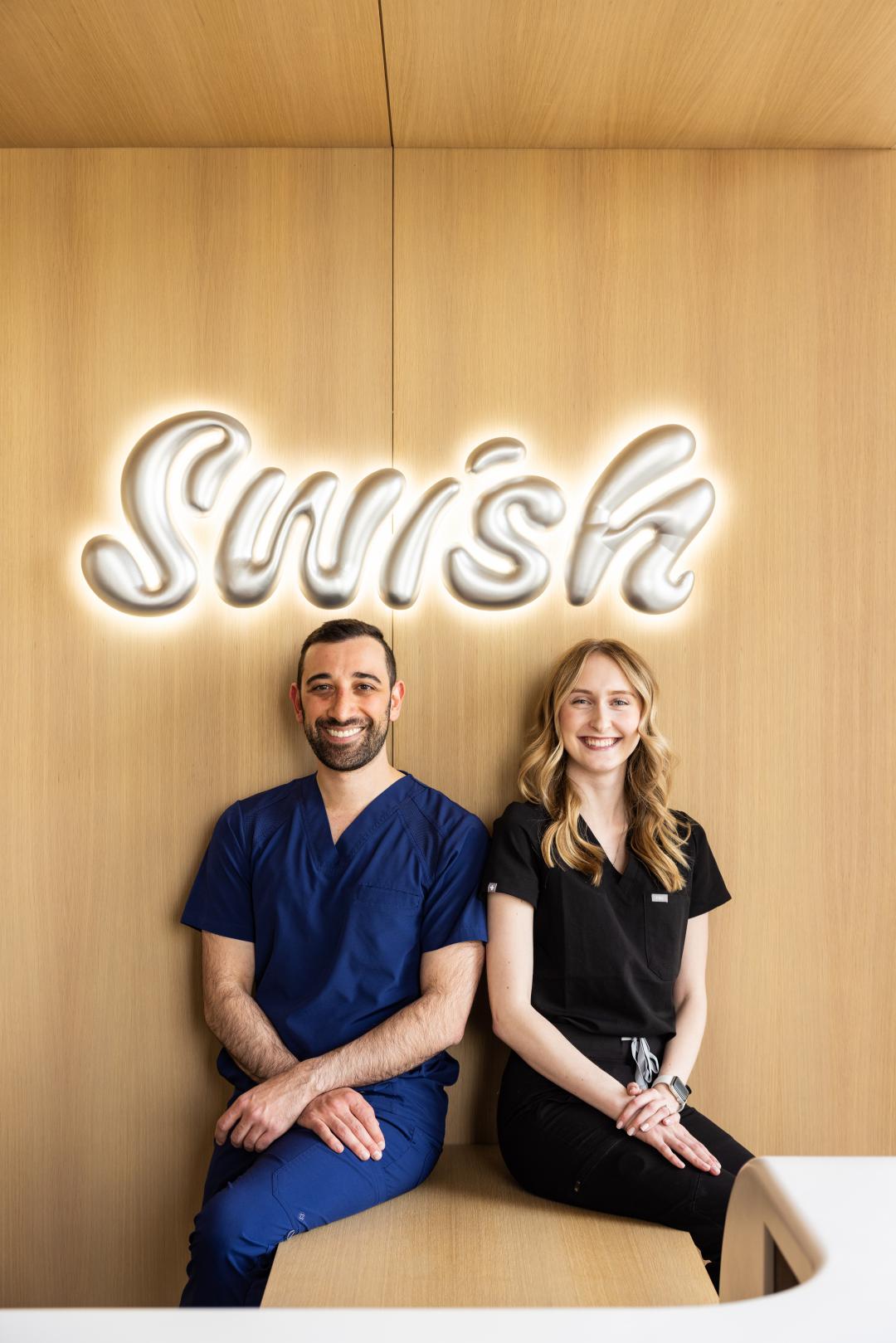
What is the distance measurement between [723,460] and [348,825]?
1.29m

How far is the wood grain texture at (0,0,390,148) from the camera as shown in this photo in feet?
6.50

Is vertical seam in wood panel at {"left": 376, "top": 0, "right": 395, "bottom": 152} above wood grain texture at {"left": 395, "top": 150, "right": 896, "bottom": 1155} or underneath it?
above

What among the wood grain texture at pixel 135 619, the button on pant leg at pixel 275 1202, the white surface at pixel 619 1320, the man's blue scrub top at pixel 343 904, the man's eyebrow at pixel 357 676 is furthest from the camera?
the wood grain texture at pixel 135 619

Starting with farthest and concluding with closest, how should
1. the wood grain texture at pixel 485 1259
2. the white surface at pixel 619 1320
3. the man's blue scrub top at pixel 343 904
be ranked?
the man's blue scrub top at pixel 343 904
the wood grain texture at pixel 485 1259
the white surface at pixel 619 1320

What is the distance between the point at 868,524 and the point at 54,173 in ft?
7.31

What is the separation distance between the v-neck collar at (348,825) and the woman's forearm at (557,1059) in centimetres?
49

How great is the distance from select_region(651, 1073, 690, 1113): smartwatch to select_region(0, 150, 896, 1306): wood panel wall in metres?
0.31

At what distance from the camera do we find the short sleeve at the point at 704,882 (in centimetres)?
229

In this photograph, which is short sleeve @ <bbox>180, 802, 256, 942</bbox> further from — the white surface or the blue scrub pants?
the white surface

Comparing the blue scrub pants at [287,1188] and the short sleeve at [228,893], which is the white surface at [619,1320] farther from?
the short sleeve at [228,893]

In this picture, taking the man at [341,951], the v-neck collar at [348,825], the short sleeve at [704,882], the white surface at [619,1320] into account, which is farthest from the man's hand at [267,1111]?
the white surface at [619,1320]

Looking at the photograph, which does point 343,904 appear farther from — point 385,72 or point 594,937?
point 385,72

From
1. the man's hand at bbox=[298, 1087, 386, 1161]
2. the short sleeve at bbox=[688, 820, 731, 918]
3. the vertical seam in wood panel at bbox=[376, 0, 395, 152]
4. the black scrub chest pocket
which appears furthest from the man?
the vertical seam in wood panel at bbox=[376, 0, 395, 152]

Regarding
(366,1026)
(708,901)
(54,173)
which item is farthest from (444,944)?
(54,173)
